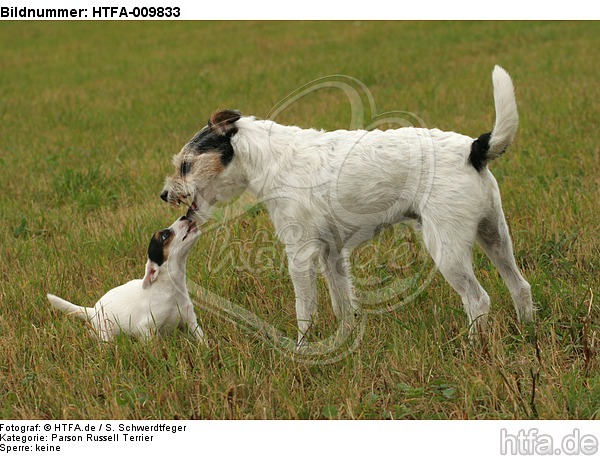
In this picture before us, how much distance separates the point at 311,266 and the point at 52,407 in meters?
1.87

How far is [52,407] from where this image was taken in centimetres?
415

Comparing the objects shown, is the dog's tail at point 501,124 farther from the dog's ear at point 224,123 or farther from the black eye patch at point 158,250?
the black eye patch at point 158,250

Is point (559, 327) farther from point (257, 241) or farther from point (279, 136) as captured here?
point (257, 241)

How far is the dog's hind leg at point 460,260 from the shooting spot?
4258 mm

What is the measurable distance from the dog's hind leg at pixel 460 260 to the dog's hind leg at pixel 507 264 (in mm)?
327

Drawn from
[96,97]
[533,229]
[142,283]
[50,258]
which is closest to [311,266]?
[142,283]

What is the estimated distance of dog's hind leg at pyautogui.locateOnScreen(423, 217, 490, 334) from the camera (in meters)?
4.26

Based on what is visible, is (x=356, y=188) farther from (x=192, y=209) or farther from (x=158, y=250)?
(x=158, y=250)

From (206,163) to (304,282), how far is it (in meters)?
1.08

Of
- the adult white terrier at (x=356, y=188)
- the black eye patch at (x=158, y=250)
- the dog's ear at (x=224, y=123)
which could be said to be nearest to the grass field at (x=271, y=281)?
the adult white terrier at (x=356, y=188)

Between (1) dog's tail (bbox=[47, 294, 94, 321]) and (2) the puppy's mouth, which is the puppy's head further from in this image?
(1) dog's tail (bbox=[47, 294, 94, 321])

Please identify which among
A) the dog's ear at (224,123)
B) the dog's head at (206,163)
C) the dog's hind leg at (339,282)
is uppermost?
the dog's ear at (224,123)
